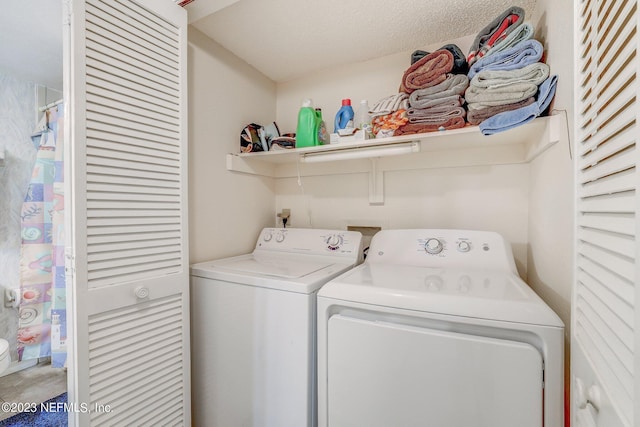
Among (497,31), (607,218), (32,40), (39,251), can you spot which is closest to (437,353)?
(607,218)

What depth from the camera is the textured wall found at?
7.09 feet

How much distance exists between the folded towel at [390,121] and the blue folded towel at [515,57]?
1.28ft

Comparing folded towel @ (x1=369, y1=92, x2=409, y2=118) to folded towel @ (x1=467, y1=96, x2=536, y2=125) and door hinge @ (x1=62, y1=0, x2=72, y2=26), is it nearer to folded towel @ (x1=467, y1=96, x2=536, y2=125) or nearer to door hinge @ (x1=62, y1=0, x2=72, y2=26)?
folded towel @ (x1=467, y1=96, x2=536, y2=125)

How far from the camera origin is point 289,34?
5.40 ft

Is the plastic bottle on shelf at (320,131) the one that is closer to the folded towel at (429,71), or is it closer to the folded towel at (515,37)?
the folded towel at (429,71)

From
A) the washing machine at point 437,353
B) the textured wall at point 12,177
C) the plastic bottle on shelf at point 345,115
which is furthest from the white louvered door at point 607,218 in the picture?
the textured wall at point 12,177

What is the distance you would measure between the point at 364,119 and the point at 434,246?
870 millimetres

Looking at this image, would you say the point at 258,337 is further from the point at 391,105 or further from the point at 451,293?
the point at 391,105

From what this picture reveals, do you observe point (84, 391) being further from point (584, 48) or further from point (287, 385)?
point (584, 48)

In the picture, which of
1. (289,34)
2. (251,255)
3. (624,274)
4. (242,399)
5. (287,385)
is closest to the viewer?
(624,274)

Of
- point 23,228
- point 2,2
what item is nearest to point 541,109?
point 2,2

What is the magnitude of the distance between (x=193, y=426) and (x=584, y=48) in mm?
2250

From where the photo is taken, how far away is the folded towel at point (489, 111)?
112 cm

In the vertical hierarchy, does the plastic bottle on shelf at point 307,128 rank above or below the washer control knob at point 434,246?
above
